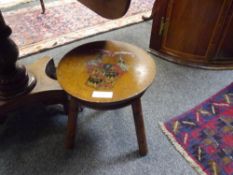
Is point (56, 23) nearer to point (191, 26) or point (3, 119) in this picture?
point (3, 119)

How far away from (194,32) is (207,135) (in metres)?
0.71

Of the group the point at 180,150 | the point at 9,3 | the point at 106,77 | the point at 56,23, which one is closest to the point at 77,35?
the point at 56,23

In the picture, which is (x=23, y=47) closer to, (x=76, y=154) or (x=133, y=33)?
(x=133, y=33)

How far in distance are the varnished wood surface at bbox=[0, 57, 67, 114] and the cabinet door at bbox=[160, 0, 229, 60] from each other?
2.96ft

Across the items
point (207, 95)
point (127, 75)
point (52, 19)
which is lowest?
point (207, 95)

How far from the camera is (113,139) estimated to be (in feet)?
4.02

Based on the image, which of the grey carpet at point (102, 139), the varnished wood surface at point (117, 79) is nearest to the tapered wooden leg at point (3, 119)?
the grey carpet at point (102, 139)

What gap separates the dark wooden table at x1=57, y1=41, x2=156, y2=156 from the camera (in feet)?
2.89

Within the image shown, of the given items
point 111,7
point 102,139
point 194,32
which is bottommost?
point 102,139

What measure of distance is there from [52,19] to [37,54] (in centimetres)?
54

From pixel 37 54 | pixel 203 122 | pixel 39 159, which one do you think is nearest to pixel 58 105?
pixel 39 159

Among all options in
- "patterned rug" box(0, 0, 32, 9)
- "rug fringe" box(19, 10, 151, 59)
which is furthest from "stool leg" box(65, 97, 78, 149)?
"patterned rug" box(0, 0, 32, 9)

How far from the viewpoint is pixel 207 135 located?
124 cm

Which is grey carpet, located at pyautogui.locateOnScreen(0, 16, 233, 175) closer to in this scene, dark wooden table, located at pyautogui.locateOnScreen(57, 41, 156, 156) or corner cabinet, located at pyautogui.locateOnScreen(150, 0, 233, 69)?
dark wooden table, located at pyautogui.locateOnScreen(57, 41, 156, 156)
